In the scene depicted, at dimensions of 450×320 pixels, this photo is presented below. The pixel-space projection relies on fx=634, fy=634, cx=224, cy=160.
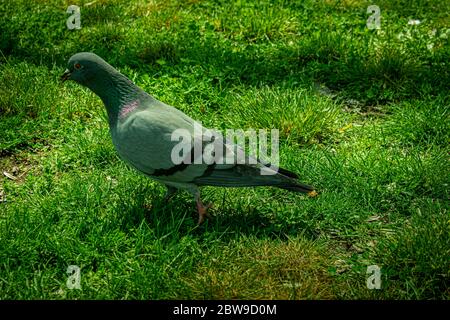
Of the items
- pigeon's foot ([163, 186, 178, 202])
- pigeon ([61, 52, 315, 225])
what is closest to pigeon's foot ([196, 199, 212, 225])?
pigeon ([61, 52, 315, 225])

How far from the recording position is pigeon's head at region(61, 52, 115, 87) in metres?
3.92

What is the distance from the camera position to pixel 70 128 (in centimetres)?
497

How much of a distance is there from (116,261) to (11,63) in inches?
111

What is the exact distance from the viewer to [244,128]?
16.0ft

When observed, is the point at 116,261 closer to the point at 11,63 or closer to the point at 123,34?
the point at 11,63

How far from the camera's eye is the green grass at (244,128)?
3432 millimetres

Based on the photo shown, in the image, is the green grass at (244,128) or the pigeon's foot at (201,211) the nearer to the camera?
the green grass at (244,128)

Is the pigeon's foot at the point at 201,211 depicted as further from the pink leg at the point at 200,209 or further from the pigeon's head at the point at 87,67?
the pigeon's head at the point at 87,67

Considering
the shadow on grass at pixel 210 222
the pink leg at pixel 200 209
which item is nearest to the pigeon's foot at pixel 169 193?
the shadow on grass at pixel 210 222

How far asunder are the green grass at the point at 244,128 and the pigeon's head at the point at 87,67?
27.6 inches
